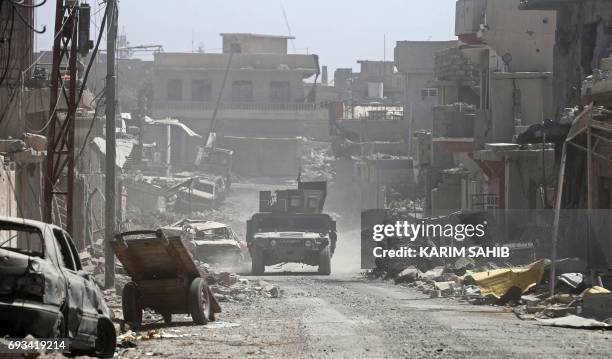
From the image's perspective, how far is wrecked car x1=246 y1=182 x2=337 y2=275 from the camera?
38469mm

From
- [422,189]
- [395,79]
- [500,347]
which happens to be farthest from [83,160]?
[395,79]

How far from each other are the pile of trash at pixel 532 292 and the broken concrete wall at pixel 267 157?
183ft

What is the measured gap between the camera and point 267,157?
87812 millimetres

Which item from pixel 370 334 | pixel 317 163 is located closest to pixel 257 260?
pixel 370 334

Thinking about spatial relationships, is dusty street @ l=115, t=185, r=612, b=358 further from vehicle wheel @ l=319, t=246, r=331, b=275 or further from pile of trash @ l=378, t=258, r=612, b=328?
vehicle wheel @ l=319, t=246, r=331, b=275

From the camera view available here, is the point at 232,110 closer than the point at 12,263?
No

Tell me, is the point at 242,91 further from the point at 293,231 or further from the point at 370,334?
the point at 370,334

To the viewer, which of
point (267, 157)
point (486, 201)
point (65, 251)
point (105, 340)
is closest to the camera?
point (65, 251)

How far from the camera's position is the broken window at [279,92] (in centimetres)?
9431

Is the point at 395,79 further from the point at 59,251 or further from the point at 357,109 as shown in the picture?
the point at 59,251

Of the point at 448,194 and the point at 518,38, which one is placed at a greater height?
the point at 518,38

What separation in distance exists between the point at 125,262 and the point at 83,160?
27.0 metres

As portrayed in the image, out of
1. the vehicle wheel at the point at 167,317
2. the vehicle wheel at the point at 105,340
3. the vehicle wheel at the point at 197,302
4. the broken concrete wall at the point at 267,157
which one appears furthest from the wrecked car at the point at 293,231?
the broken concrete wall at the point at 267,157

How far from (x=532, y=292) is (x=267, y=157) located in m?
63.6
